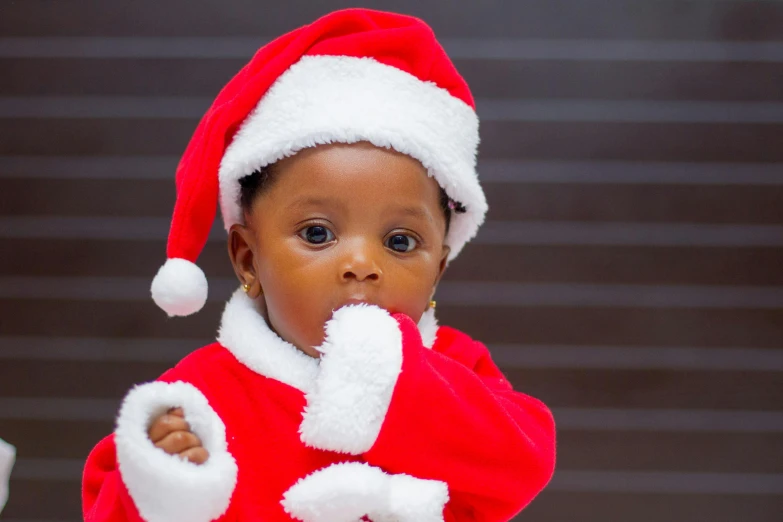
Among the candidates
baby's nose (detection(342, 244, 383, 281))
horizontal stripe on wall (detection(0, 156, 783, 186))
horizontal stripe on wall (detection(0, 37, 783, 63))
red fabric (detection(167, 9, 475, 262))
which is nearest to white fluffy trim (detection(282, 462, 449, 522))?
baby's nose (detection(342, 244, 383, 281))

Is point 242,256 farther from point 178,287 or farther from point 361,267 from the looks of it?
point 361,267

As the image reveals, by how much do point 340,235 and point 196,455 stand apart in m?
0.31

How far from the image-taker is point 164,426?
0.78m

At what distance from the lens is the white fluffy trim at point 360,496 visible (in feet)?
2.77

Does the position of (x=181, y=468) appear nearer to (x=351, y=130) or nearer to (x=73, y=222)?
(x=351, y=130)

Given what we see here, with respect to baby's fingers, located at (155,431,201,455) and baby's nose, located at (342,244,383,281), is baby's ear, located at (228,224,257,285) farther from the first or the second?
baby's fingers, located at (155,431,201,455)

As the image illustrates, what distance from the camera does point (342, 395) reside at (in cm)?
84

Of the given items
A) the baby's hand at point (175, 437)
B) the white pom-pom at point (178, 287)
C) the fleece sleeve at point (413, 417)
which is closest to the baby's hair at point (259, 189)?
the white pom-pom at point (178, 287)

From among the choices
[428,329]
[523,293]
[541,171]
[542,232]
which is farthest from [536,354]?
[428,329]

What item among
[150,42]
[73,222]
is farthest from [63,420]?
[150,42]

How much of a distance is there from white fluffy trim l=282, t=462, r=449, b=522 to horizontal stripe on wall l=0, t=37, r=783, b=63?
999 millimetres

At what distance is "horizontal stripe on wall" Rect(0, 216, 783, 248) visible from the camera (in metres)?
1.60

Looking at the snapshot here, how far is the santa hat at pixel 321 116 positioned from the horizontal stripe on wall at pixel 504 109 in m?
0.57

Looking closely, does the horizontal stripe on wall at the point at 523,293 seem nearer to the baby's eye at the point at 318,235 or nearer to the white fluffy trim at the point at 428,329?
the white fluffy trim at the point at 428,329
